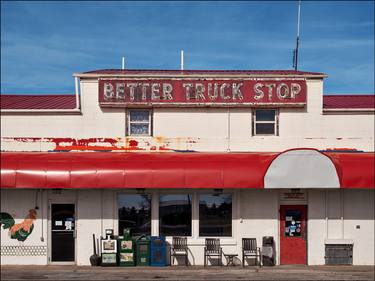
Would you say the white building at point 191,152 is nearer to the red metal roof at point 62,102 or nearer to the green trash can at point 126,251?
the green trash can at point 126,251

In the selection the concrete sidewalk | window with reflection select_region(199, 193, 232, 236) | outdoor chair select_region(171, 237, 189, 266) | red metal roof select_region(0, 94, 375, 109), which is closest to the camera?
the concrete sidewalk

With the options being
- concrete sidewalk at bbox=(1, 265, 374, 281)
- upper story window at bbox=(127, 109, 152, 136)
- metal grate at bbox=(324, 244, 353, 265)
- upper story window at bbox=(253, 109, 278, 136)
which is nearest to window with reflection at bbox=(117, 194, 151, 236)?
concrete sidewalk at bbox=(1, 265, 374, 281)

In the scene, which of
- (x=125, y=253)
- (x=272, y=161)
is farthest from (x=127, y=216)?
(x=272, y=161)

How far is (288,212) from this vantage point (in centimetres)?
1806

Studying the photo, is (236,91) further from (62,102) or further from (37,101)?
(37,101)

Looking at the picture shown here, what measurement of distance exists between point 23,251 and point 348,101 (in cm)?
1454

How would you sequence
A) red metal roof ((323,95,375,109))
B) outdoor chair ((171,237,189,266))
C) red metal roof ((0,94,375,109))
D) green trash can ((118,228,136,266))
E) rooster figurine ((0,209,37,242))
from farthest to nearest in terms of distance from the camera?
1. red metal roof ((323,95,375,109))
2. red metal roof ((0,94,375,109))
3. rooster figurine ((0,209,37,242))
4. outdoor chair ((171,237,189,266))
5. green trash can ((118,228,136,266))

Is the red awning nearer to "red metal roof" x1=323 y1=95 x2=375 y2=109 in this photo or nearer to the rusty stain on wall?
the rusty stain on wall

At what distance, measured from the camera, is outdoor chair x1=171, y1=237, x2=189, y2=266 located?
17688mm

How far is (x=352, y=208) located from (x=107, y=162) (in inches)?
347

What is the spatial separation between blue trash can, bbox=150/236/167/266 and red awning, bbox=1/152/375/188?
2003 millimetres

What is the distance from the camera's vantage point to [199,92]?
1830cm

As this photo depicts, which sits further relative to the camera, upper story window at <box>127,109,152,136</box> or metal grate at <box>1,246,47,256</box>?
upper story window at <box>127,109,152,136</box>

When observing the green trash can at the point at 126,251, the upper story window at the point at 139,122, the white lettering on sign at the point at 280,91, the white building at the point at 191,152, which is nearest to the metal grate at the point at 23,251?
the white building at the point at 191,152
